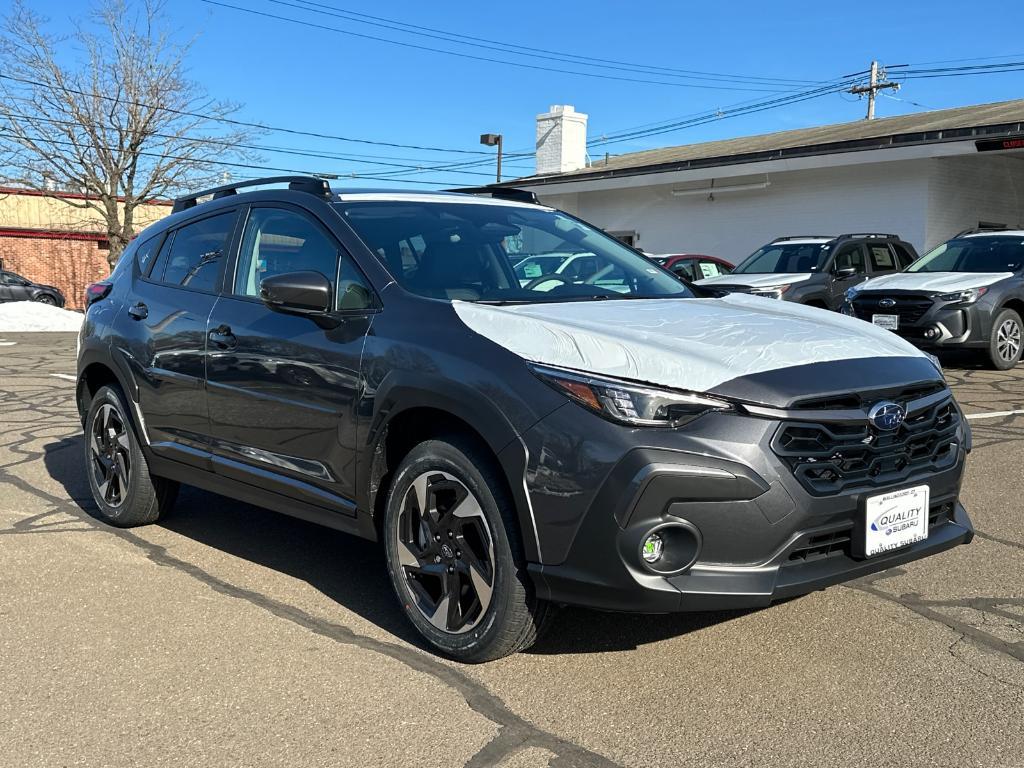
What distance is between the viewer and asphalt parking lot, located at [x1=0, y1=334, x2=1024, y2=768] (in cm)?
300

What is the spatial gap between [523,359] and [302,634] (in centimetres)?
146

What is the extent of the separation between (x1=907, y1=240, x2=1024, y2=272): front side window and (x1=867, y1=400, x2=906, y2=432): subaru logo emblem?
388 inches

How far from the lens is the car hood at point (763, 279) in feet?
44.7

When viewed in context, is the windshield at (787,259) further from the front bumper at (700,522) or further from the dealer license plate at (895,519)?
the front bumper at (700,522)

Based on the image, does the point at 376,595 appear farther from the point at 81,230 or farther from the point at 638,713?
the point at 81,230

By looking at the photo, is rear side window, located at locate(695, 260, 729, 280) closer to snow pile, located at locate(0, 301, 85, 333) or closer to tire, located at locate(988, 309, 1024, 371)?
tire, located at locate(988, 309, 1024, 371)

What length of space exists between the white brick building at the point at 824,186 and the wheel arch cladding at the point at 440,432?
633 inches

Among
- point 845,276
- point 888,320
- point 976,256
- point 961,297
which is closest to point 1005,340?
point 961,297

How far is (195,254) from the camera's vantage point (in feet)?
16.9

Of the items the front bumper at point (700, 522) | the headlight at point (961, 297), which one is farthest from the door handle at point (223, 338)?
the headlight at point (961, 297)

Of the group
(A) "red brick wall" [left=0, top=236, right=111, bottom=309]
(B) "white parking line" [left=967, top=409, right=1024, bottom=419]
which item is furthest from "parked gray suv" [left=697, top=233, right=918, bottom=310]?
(A) "red brick wall" [left=0, top=236, right=111, bottom=309]

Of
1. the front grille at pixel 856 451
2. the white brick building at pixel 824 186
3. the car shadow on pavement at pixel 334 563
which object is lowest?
the car shadow on pavement at pixel 334 563

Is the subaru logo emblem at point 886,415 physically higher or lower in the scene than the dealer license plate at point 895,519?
higher

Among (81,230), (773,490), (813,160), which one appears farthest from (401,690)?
(81,230)
